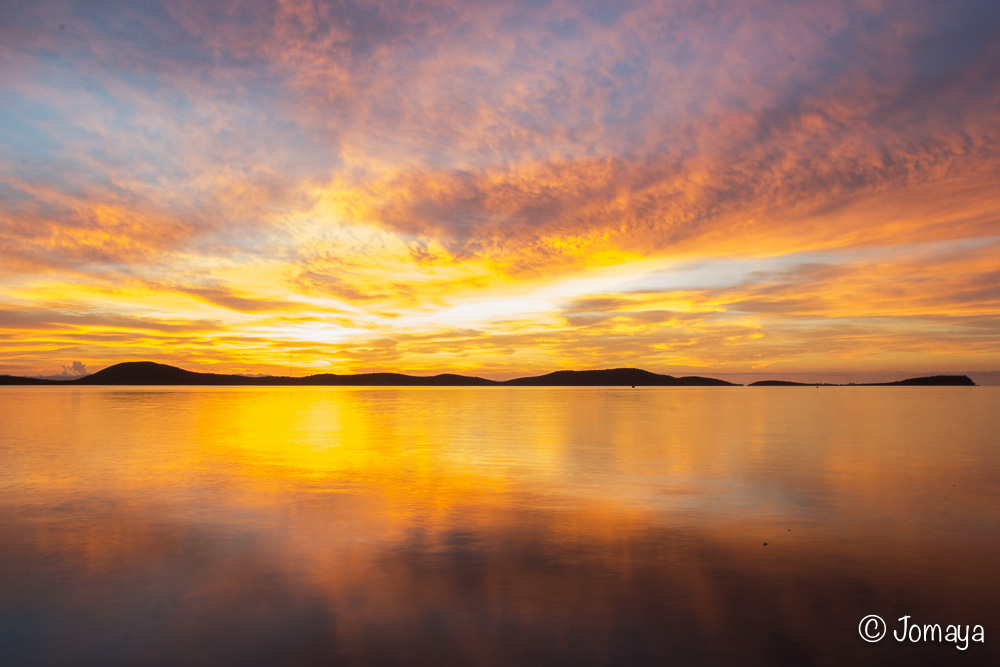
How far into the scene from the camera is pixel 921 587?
10.8 m

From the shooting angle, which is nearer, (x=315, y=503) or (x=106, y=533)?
(x=106, y=533)

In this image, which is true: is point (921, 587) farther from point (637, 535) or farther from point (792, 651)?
point (637, 535)

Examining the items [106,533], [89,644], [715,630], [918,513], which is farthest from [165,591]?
[918,513]

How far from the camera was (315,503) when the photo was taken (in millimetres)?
18156

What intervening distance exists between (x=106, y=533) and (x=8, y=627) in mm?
5999

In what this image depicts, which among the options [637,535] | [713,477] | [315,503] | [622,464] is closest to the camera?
[637,535]

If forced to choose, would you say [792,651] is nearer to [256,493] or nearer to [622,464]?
[256,493]

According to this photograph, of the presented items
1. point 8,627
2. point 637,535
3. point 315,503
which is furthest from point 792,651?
point 315,503

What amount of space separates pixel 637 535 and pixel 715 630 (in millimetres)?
5454

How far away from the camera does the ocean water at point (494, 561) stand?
8453 mm

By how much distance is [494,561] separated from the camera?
12172 millimetres

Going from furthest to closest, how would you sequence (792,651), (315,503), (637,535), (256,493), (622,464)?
(622,464) → (256,493) → (315,503) → (637,535) → (792,651)

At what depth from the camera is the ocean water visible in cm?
845

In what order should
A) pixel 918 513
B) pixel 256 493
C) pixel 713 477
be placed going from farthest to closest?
pixel 713 477, pixel 256 493, pixel 918 513
